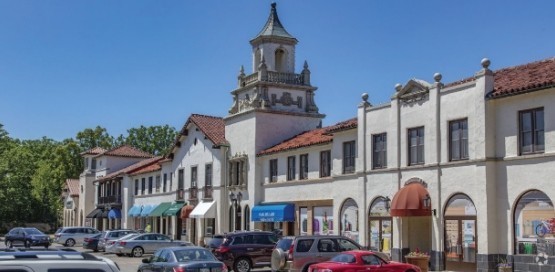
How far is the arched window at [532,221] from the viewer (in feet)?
77.7

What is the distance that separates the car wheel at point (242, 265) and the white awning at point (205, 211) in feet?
61.1

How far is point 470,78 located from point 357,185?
7590mm

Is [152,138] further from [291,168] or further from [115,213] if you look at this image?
[291,168]

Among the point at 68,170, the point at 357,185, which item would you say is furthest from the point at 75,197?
the point at 357,185

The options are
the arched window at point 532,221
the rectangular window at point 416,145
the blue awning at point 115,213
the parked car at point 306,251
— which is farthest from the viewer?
the blue awning at point 115,213

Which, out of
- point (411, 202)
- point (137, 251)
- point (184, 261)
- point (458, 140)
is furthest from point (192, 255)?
point (137, 251)

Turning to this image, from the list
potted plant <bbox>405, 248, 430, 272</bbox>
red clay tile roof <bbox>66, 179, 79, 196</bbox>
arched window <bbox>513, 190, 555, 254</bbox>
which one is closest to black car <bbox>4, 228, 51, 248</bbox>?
potted plant <bbox>405, 248, 430, 272</bbox>

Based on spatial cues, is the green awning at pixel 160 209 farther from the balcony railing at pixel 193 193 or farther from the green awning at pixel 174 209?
the balcony railing at pixel 193 193

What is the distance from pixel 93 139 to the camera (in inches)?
3999

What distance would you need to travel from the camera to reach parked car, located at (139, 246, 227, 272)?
65.7ft

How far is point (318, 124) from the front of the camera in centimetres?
4597

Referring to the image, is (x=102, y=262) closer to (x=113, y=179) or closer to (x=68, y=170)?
(x=113, y=179)

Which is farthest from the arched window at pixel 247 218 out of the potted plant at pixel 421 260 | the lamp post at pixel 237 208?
the potted plant at pixel 421 260

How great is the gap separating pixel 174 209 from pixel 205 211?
659cm
